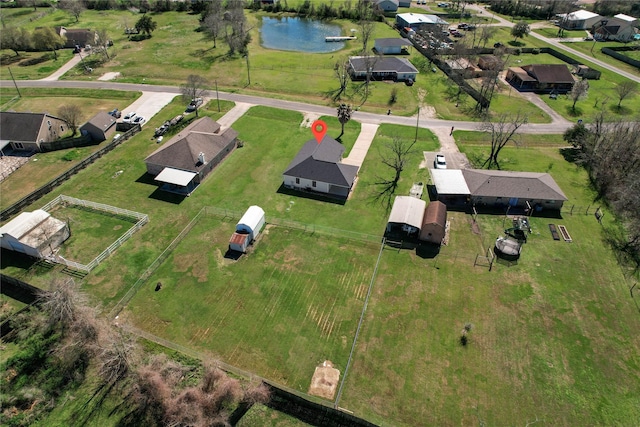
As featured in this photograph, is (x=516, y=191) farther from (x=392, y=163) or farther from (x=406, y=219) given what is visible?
(x=392, y=163)

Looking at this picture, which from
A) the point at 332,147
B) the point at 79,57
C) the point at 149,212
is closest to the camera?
the point at 149,212

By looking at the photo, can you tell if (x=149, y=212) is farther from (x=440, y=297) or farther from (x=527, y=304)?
(x=527, y=304)

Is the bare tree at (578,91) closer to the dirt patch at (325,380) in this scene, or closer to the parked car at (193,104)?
the dirt patch at (325,380)

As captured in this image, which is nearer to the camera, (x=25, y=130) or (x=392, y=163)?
(x=392, y=163)

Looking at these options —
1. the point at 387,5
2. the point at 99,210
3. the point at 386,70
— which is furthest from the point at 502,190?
the point at 387,5

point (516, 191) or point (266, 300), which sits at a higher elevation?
point (516, 191)

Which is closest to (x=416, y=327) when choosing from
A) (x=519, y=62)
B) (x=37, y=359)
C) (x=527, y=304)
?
(x=527, y=304)
